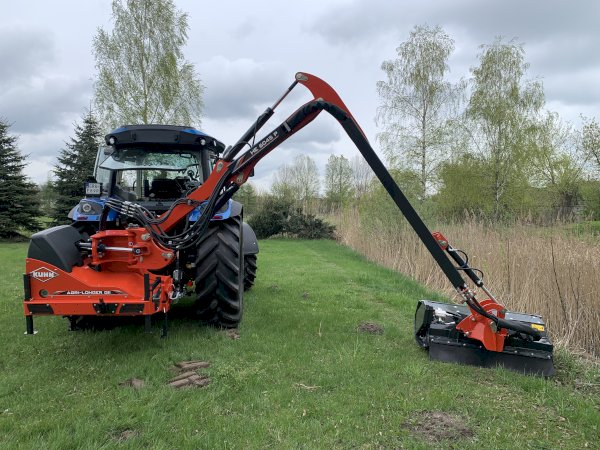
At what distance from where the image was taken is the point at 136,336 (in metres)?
4.34

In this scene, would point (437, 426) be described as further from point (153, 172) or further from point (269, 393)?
point (153, 172)

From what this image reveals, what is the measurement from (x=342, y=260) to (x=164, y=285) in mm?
8335

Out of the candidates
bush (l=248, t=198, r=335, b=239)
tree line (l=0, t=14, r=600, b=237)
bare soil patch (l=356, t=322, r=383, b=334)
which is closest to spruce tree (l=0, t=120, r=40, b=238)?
tree line (l=0, t=14, r=600, b=237)

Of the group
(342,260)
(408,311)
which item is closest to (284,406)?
(408,311)

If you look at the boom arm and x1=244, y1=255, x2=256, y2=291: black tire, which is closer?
the boom arm

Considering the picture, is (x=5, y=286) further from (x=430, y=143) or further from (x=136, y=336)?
(x=430, y=143)

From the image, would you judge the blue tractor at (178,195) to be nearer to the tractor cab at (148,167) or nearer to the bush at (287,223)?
the tractor cab at (148,167)

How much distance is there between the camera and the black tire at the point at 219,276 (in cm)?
427

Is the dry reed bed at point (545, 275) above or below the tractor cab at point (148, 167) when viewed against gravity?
below

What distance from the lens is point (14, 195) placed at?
1784 cm

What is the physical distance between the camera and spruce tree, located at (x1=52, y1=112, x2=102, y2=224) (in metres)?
19.0

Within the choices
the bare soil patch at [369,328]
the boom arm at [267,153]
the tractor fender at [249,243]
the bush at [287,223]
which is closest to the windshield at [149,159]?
the boom arm at [267,153]

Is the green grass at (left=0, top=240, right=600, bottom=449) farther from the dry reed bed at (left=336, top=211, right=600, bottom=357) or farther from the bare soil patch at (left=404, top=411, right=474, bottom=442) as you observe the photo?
the dry reed bed at (left=336, top=211, right=600, bottom=357)

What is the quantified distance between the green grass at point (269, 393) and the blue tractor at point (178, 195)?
48 cm
